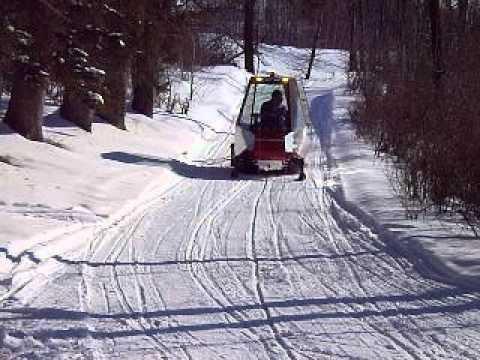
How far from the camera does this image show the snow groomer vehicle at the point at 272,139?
16.8 metres

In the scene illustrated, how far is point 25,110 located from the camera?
15977 mm

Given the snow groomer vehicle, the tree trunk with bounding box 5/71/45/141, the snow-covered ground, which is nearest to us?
the snow-covered ground

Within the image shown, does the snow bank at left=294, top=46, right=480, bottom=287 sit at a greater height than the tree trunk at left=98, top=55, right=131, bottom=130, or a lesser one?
lesser

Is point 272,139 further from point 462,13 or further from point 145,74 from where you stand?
point 462,13

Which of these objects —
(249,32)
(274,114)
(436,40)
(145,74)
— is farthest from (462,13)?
(249,32)

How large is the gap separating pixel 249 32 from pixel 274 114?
98.4ft

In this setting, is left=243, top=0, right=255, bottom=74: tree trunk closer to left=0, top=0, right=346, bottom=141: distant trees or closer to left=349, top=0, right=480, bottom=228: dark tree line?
left=349, top=0, right=480, bottom=228: dark tree line

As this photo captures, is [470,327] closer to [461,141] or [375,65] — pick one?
[461,141]

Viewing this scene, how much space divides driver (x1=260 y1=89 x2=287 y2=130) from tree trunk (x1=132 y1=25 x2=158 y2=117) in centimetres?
291

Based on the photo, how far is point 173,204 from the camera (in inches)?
517

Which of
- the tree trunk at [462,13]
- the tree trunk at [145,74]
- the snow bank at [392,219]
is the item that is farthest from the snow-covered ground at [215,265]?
the tree trunk at [462,13]

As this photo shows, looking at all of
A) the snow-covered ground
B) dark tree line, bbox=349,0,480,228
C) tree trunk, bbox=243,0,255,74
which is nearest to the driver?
the snow-covered ground

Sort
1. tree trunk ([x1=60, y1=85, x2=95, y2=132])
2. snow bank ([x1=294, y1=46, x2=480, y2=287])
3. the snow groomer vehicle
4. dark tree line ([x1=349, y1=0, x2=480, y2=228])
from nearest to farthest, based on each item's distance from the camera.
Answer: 1. snow bank ([x1=294, y1=46, x2=480, y2=287])
2. dark tree line ([x1=349, y1=0, x2=480, y2=228])
3. the snow groomer vehicle
4. tree trunk ([x1=60, y1=85, x2=95, y2=132])

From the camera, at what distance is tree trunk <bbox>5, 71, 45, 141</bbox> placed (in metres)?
15.8
